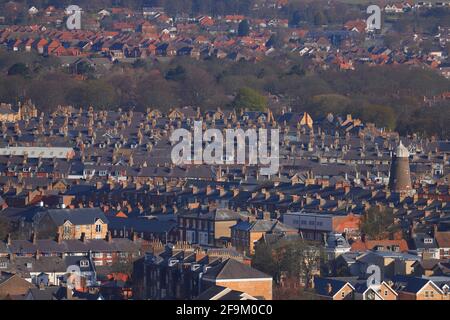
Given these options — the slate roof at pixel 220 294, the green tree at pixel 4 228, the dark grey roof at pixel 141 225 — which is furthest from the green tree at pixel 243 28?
the slate roof at pixel 220 294

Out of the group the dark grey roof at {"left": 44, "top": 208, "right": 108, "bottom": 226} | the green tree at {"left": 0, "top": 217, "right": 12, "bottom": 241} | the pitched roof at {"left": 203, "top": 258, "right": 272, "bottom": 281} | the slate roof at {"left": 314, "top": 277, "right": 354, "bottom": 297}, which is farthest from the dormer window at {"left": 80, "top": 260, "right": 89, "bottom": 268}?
the dark grey roof at {"left": 44, "top": 208, "right": 108, "bottom": 226}

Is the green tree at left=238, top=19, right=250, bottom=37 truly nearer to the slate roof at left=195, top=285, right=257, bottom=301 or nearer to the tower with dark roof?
the tower with dark roof

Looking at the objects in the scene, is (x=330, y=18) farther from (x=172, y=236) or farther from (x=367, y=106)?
(x=172, y=236)

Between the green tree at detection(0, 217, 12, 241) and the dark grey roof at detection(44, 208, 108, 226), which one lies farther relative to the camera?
the dark grey roof at detection(44, 208, 108, 226)

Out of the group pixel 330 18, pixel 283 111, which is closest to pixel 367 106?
pixel 283 111

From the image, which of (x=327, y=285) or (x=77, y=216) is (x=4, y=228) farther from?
(x=327, y=285)

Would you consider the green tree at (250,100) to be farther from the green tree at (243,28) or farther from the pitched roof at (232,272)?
the green tree at (243,28)

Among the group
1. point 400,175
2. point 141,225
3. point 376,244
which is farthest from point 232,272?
point 400,175
